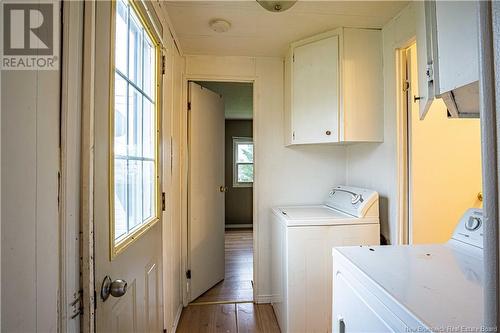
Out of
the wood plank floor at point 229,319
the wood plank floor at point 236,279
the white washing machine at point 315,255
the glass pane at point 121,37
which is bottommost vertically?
the wood plank floor at point 229,319

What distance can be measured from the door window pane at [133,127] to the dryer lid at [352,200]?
1.37m

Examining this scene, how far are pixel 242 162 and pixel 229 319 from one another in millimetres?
3552

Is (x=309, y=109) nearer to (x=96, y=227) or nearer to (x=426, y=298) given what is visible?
(x=426, y=298)

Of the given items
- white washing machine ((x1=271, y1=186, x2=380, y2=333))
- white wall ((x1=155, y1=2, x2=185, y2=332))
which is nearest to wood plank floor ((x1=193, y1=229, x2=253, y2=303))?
white wall ((x1=155, y1=2, x2=185, y2=332))

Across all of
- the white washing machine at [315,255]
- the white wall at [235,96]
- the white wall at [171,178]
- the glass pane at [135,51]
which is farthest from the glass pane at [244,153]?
the glass pane at [135,51]

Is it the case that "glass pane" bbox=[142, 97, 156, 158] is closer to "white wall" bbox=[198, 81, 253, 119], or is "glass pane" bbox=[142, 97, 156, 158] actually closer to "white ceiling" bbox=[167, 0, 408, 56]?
"white ceiling" bbox=[167, 0, 408, 56]

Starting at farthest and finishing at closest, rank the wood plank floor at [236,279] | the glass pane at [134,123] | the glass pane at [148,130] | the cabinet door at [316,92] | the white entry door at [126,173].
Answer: the wood plank floor at [236,279] → the cabinet door at [316,92] → the glass pane at [148,130] → the glass pane at [134,123] → the white entry door at [126,173]

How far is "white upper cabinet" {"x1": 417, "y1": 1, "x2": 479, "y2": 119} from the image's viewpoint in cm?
61

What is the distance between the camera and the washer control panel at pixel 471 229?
3.63 feet

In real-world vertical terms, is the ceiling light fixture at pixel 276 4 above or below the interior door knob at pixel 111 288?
above

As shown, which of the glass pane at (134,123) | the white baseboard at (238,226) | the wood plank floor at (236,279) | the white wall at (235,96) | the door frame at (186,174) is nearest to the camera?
the glass pane at (134,123)

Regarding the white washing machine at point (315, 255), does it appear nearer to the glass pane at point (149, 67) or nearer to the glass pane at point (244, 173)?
the glass pane at point (149, 67)

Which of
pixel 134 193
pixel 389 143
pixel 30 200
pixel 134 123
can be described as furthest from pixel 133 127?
pixel 389 143

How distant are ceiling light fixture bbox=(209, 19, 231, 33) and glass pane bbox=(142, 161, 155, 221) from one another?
1.10 m
